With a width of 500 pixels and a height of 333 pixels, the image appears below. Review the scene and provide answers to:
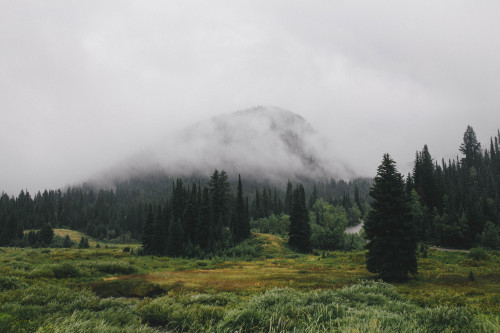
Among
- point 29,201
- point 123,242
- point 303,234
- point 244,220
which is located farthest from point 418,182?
point 29,201

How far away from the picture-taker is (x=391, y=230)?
2655 centimetres

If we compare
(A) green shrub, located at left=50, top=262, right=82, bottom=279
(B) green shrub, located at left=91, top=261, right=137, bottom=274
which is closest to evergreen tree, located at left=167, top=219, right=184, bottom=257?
(B) green shrub, located at left=91, top=261, right=137, bottom=274

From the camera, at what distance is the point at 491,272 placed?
30.3 m

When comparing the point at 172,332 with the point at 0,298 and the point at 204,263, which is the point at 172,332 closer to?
the point at 0,298

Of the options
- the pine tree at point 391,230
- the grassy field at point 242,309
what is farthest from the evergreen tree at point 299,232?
the grassy field at point 242,309

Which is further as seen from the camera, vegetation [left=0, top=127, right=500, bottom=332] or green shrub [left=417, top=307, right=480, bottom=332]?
vegetation [left=0, top=127, right=500, bottom=332]

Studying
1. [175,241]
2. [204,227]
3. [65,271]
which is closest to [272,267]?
[65,271]

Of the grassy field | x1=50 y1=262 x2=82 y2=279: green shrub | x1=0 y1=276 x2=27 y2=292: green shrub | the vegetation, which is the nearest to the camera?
the grassy field

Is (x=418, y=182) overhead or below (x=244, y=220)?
overhead

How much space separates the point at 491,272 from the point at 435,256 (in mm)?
16622

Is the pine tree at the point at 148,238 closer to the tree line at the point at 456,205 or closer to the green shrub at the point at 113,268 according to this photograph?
the green shrub at the point at 113,268

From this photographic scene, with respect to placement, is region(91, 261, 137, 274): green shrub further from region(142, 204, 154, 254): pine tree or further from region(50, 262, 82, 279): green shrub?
region(142, 204, 154, 254): pine tree

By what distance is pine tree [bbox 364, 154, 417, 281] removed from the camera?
25.9 meters

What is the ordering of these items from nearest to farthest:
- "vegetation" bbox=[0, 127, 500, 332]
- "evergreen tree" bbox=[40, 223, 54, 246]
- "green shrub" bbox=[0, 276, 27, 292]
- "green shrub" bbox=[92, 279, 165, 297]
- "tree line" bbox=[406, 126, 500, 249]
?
"vegetation" bbox=[0, 127, 500, 332]
"green shrub" bbox=[0, 276, 27, 292]
"green shrub" bbox=[92, 279, 165, 297]
"tree line" bbox=[406, 126, 500, 249]
"evergreen tree" bbox=[40, 223, 54, 246]
